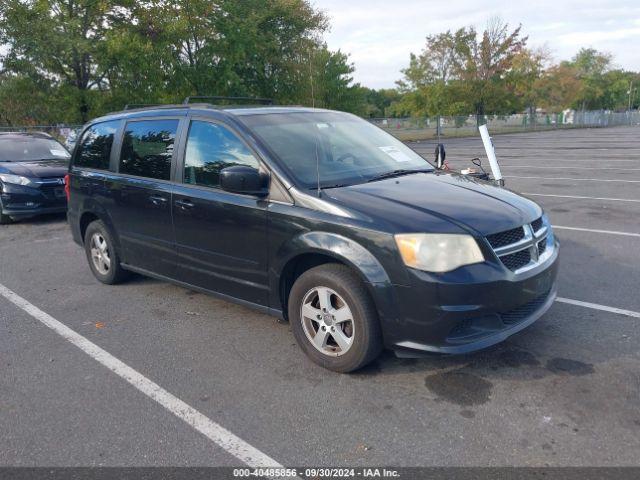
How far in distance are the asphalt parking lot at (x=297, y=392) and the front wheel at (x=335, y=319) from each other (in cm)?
15

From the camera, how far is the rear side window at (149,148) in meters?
4.77

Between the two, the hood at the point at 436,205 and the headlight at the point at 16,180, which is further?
the headlight at the point at 16,180

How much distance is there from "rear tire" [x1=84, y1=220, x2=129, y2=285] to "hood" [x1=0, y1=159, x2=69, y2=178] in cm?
414

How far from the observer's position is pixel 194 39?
27.4 metres

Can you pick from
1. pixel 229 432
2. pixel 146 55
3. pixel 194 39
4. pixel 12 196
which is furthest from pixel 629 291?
pixel 194 39

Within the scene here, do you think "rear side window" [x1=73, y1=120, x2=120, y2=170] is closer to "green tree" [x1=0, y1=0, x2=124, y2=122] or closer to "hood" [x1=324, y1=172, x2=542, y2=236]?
"hood" [x1=324, y1=172, x2=542, y2=236]

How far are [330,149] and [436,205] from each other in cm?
118

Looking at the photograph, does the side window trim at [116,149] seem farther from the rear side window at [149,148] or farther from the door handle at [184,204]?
the door handle at [184,204]

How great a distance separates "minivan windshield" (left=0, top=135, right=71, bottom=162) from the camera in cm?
1022

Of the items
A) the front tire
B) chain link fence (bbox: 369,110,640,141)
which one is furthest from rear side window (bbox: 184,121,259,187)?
chain link fence (bbox: 369,110,640,141)

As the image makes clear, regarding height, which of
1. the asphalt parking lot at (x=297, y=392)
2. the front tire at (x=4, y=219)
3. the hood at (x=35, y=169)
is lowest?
the asphalt parking lot at (x=297, y=392)

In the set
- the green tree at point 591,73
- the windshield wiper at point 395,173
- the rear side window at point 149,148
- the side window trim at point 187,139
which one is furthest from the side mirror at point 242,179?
the green tree at point 591,73

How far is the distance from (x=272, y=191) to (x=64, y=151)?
862 centimetres

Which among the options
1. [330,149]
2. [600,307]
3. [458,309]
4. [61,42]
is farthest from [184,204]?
[61,42]
